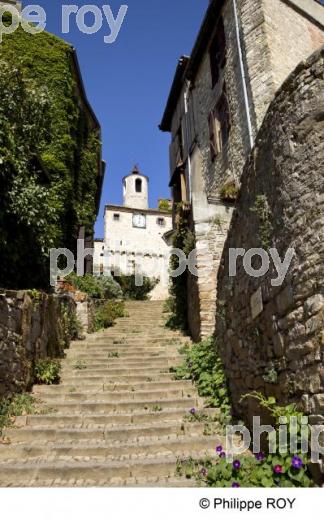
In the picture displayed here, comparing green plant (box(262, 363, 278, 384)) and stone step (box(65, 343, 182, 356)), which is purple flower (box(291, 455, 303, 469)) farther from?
stone step (box(65, 343, 182, 356))

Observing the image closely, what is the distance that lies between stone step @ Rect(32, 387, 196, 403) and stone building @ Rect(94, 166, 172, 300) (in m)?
19.1

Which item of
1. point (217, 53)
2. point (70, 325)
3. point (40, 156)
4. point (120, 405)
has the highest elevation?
point (217, 53)

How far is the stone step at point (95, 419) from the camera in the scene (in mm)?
4664

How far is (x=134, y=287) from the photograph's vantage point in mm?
Answer: 22172

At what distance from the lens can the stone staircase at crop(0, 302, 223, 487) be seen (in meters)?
3.50

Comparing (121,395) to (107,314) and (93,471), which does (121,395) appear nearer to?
(93,471)

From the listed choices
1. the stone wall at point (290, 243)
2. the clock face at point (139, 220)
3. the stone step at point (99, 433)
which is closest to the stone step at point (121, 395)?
the stone step at point (99, 433)

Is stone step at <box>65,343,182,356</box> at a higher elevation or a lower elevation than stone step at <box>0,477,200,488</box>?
higher

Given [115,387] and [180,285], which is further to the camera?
[180,285]

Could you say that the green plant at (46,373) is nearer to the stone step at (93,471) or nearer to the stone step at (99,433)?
the stone step at (99,433)

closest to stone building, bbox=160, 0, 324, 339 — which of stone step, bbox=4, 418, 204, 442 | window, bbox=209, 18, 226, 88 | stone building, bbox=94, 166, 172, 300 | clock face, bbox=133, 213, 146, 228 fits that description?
window, bbox=209, 18, 226, 88

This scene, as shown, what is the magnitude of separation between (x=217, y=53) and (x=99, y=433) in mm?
11750

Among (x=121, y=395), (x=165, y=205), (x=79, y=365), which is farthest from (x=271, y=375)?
(x=165, y=205)
